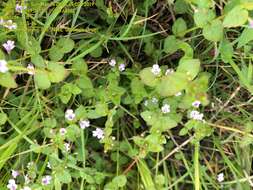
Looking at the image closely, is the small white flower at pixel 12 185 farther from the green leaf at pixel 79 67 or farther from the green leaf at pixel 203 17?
the green leaf at pixel 203 17

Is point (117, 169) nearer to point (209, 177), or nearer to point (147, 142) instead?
point (147, 142)

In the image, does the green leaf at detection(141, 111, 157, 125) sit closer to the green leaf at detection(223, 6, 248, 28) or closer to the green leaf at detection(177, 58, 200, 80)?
the green leaf at detection(177, 58, 200, 80)

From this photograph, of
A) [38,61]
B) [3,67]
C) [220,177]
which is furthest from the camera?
[220,177]

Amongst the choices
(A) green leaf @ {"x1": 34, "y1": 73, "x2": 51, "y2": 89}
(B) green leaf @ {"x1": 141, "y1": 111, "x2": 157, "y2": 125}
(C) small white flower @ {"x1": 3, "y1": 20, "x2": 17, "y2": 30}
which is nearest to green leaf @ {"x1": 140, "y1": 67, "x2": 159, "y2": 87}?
(B) green leaf @ {"x1": 141, "y1": 111, "x2": 157, "y2": 125}

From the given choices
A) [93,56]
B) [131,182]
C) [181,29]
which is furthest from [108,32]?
[131,182]

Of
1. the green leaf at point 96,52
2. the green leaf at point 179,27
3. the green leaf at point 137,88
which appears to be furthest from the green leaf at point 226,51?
the green leaf at point 96,52

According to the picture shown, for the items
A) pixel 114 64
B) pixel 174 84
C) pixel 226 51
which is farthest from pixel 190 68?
pixel 114 64

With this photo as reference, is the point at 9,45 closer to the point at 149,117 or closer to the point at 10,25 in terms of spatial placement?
the point at 10,25
